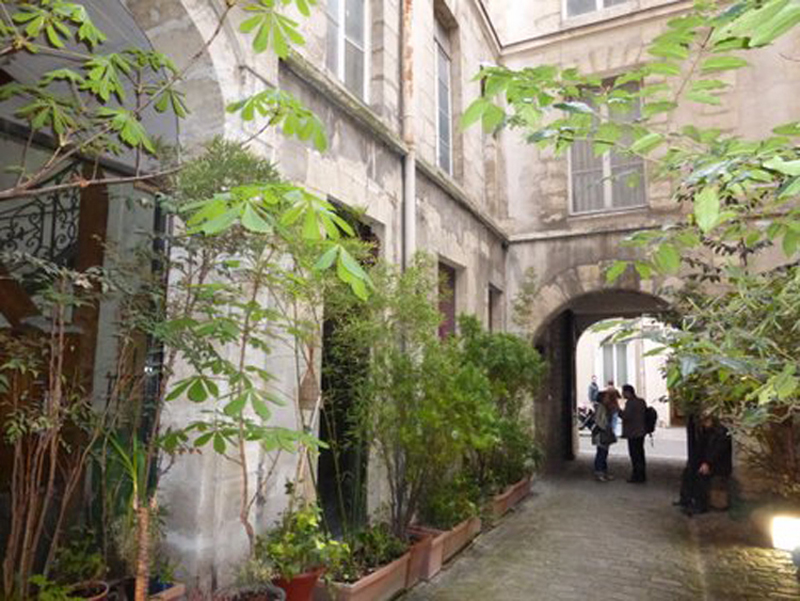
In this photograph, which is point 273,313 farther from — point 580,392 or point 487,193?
point 580,392

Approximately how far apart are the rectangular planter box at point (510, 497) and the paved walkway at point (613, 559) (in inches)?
4.9

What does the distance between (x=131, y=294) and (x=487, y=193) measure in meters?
7.25

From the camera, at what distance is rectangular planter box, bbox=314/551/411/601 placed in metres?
3.42

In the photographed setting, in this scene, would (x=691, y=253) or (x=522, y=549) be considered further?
(x=691, y=253)

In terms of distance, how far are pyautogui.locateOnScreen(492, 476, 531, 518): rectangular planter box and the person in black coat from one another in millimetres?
1943

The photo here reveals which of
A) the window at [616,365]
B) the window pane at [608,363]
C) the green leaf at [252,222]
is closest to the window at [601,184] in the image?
the green leaf at [252,222]

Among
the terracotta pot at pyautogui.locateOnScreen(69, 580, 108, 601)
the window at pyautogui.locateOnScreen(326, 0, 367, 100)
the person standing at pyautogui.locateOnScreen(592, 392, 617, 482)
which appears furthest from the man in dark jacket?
the terracotta pot at pyautogui.locateOnScreen(69, 580, 108, 601)

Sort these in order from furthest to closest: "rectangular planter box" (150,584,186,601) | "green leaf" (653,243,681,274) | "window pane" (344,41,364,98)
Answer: "window pane" (344,41,364,98)
"rectangular planter box" (150,584,186,601)
"green leaf" (653,243,681,274)

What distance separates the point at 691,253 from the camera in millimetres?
7879

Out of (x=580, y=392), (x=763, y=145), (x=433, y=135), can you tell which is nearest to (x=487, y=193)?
(x=433, y=135)

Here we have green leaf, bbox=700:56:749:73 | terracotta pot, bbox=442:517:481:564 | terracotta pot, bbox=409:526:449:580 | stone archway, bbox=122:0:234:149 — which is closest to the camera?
green leaf, bbox=700:56:749:73

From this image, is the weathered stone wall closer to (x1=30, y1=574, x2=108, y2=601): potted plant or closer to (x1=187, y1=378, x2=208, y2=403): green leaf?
(x1=30, y1=574, x2=108, y2=601): potted plant

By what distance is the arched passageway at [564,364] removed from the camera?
409 inches

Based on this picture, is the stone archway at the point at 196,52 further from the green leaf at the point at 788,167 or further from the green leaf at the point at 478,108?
the green leaf at the point at 788,167
